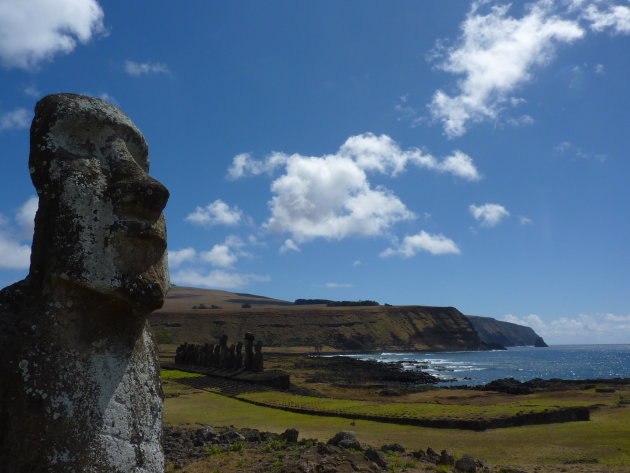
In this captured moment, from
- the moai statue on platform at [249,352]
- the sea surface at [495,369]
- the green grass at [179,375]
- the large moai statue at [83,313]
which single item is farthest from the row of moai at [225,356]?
the large moai statue at [83,313]

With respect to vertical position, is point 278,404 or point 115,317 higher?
point 115,317

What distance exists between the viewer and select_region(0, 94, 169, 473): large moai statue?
2.51 m

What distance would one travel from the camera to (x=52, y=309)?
2646 millimetres

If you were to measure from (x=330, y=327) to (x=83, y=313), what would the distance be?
119839 mm

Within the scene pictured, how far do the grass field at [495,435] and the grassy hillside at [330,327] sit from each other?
7239 cm

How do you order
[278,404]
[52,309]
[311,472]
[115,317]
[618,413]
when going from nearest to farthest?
[52,309], [115,317], [311,472], [618,413], [278,404]

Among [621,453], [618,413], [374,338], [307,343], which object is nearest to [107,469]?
[621,453]

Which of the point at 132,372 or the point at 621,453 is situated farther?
the point at 621,453

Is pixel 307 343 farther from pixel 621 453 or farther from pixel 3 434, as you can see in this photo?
pixel 3 434

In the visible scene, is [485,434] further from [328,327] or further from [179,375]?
[328,327]

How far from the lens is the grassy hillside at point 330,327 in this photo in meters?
100

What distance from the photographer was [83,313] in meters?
2.71

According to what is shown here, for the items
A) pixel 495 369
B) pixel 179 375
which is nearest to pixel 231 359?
pixel 179 375

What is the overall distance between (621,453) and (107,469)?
11626 mm
